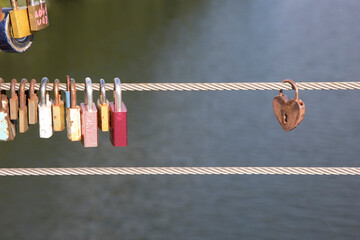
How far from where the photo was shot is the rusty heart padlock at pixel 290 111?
93.3 inches

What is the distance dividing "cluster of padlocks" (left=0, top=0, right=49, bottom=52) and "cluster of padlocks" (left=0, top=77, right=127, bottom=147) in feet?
0.66

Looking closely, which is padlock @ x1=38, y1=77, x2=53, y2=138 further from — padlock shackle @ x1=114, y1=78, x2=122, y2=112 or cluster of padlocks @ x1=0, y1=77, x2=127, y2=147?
padlock shackle @ x1=114, y1=78, x2=122, y2=112

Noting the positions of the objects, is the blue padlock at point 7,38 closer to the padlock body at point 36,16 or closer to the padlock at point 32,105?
the padlock body at point 36,16

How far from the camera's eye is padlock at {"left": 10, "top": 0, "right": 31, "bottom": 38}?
2445 mm

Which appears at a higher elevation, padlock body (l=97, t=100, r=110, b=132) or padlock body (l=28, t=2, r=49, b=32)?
padlock body (l=28, t=2, r=49, b=32)

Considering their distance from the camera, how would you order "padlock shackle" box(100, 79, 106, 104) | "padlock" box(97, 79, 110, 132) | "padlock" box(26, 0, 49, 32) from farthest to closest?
"padlock" box(26, 0, 49, 32), "padlock" box(97, 79, 110, 132), "padlock shackle" box(100, 79, 106, 104)

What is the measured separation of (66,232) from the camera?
17.9ft

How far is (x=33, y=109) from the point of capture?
2.38 metres

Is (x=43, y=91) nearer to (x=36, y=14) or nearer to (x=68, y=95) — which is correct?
(x=68, y=95)

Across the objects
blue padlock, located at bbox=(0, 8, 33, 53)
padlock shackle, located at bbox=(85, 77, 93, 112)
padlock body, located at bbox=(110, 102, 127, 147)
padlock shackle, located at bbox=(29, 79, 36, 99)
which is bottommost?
padlock body, located at bbox=(110, 102, 127, 147)

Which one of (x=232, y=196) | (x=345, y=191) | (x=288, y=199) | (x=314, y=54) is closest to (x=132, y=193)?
(x=232, y=196)

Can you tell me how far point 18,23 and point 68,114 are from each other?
40 centimetres

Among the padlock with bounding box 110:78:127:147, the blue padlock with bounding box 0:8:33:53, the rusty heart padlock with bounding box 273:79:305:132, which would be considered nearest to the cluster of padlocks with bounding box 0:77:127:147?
the padlock with bounding box 110:78:127:147

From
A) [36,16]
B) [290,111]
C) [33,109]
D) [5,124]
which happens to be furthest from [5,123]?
[290,111]
